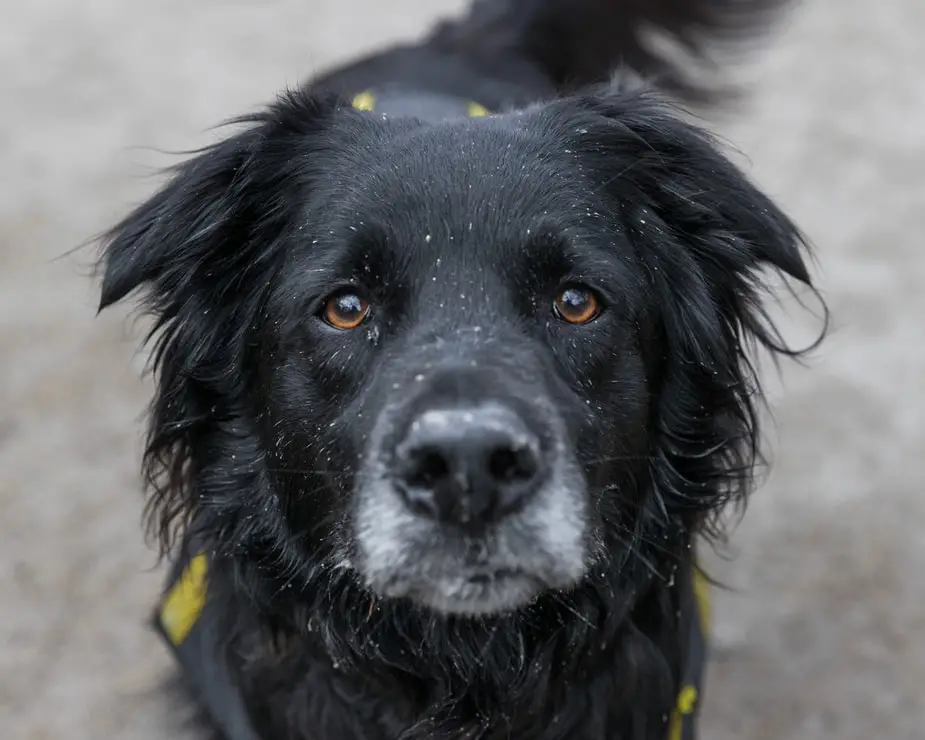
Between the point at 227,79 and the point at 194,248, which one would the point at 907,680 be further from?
the point at 227,79

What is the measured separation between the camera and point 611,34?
14.5ft

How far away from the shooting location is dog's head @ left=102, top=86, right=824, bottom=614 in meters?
2.03

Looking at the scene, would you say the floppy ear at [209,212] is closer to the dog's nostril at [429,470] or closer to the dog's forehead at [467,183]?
the dog's forehead at [467,183]

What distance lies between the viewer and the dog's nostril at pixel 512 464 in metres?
1.92

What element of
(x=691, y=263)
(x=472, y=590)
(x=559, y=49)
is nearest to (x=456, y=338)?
A: (x=472, y=590)

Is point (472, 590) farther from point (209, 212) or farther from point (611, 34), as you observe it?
point (611, 34)

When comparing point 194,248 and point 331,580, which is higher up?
point 194,248

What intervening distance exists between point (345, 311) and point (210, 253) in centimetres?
46

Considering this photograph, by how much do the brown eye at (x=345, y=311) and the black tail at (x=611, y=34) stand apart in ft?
6.21

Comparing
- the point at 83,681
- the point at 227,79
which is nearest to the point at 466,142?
the point at 83,681

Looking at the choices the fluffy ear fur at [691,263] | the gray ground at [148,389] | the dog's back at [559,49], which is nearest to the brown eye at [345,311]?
the fluffy ear fur at [691,263]

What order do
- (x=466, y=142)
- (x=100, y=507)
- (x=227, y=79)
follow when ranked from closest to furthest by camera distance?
(x=466, y=142) < (x=100, y=507) < (x=227, y=79)

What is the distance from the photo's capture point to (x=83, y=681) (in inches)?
140

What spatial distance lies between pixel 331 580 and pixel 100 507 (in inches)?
74.7
